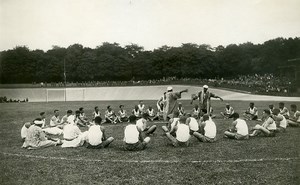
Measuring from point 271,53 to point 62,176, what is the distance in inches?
3162

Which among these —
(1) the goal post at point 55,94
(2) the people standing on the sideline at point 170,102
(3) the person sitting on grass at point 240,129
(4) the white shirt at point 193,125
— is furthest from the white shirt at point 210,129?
(1) the goal post at point 55,94

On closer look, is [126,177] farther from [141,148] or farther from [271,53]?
[271,53]

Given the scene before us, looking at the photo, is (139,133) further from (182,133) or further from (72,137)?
(72,137)

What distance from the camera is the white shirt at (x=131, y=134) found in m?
13.1

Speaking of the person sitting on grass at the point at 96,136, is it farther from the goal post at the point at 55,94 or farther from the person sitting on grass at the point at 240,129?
the goal post at the point at 55,94

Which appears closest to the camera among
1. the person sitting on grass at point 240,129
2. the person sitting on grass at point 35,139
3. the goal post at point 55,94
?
the person sitting on grass at point 35,139

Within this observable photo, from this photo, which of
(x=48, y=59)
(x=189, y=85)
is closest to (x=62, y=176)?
(x=189, y=85)

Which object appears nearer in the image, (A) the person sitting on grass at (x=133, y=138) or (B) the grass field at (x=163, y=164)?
(B) the grass field at (x=163, y=164)

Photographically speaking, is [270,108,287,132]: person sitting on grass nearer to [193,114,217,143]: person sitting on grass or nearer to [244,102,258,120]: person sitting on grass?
[193,114,217,143]: person sitting on grass

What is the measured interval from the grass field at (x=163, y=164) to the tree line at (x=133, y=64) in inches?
3100

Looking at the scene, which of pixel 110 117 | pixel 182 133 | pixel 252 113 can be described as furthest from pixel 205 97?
pixel 110 117

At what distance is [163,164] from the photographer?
11.0 m

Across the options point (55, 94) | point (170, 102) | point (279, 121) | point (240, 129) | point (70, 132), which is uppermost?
point (170, 102)

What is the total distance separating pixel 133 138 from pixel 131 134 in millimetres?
206
